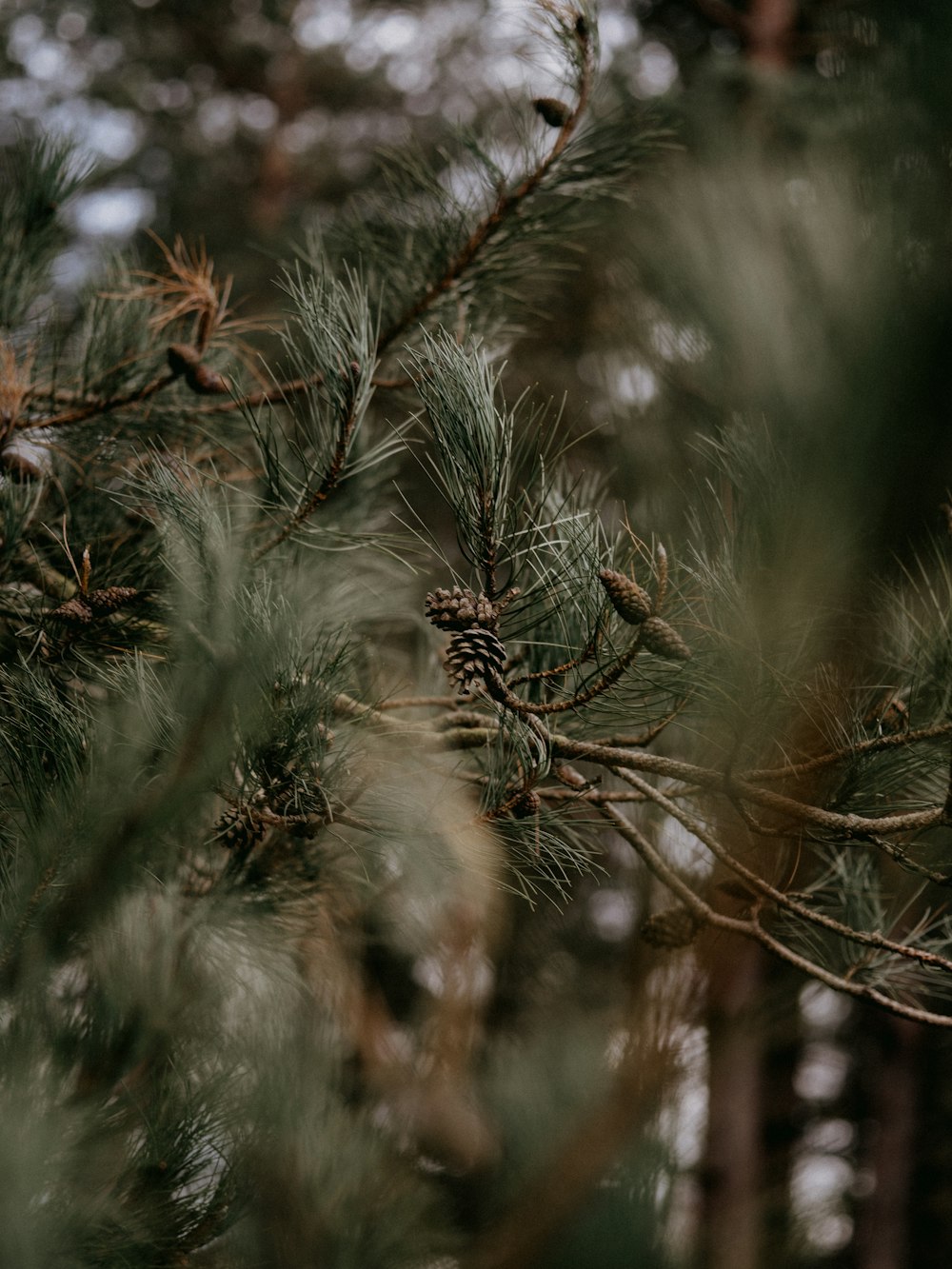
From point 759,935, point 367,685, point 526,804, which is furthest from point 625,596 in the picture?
point 367,685

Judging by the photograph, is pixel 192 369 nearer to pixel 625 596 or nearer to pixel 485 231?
pixel 485 231

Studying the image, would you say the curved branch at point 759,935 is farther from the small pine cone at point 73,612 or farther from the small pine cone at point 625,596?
the small pine cone at point 73,612

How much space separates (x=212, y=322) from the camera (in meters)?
0.69

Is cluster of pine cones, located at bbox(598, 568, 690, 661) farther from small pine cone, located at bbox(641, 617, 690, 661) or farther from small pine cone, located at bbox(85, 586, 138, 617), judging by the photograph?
small pine cone, located at bbox(85, 586, 138, 617)

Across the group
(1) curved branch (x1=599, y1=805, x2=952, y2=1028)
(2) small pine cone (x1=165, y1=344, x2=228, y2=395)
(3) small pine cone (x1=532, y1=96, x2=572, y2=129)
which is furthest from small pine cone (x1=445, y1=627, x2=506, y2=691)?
(3) small pine cone (x1=532, y1=96, x2=572, y2=129)

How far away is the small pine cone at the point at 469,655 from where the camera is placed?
0.41 metres

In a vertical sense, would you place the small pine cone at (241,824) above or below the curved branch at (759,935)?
above

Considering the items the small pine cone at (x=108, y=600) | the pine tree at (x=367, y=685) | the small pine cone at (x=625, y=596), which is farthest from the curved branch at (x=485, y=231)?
the small pine cone at (x=625, y=596)

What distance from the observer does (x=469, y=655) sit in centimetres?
41

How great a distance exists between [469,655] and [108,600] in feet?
0.86

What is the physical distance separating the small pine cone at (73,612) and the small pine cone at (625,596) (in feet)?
1.04

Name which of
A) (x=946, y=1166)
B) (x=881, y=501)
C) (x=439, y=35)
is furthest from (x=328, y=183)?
(x=946, y=1166)

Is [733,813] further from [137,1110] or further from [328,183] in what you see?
[328,183]

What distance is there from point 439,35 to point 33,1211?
277cm
